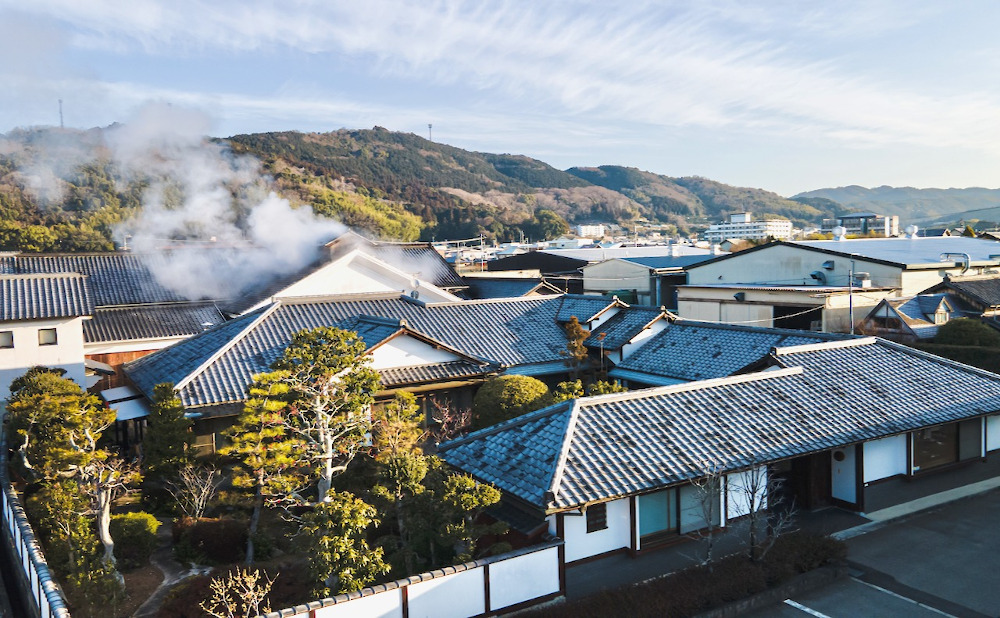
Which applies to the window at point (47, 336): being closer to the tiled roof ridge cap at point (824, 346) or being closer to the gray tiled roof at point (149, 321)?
the gray tiled roof at point (149, 321)

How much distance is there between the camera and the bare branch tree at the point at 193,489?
12.0 m

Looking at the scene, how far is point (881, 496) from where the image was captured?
13.0 m

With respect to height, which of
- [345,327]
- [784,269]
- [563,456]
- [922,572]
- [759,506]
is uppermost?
[784,269]

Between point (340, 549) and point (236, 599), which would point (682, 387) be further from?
point (236, 599)

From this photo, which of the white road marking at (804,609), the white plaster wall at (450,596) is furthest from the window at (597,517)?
the white road marking at (804,609)

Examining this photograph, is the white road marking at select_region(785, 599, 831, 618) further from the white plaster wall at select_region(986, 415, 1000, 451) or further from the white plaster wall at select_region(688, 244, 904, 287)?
the white plaster wall at select_region(688, 244, 904, 287)

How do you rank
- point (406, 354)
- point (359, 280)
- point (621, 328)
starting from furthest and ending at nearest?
point (359, 280), point (621, 328), point (406, 354)

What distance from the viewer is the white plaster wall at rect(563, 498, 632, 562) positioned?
32.8 feet

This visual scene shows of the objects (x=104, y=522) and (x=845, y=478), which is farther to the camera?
(x=845, y=478)

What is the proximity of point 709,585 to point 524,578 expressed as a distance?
101 inches

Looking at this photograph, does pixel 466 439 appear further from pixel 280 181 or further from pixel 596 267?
pixel 280 181

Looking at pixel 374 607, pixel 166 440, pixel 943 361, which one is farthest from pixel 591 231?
pixel 374 607

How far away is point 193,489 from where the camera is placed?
12.0 metres

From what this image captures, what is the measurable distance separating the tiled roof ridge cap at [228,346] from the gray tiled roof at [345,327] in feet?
0.08
